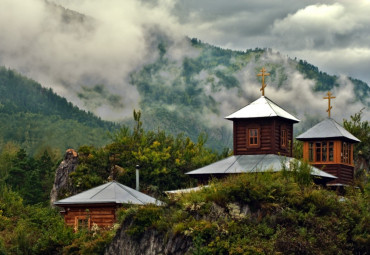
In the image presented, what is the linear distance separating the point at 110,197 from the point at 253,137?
33.4 ft

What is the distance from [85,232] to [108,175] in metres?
15.9

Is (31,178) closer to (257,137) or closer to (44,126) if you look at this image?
(257,137)

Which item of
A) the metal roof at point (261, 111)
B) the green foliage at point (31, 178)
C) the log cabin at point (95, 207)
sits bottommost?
the log cabin at point (95, 207)

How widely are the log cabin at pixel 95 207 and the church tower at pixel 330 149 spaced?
11.9 meters

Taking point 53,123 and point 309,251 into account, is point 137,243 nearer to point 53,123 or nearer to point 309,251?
point 309,251

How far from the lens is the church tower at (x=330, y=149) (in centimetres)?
4850

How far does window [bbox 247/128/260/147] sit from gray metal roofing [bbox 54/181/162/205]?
24.6 feet

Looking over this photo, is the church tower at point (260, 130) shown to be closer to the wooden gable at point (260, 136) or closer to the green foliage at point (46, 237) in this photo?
the wooden gable at point (260, 136)

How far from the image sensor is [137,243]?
3388cm

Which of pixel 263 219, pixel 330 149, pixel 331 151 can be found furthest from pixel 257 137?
pixel 263 219

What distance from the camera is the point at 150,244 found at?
3325cm

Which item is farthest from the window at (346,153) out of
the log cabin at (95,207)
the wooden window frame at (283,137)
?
the log cabin at (95,207)

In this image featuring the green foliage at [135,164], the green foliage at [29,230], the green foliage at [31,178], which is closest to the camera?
the green foliage at [29,230]

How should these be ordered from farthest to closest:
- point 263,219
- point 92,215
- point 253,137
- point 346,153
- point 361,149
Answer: point 361,149
point 346,153
point 253,137
point 92,215
point 263,219
